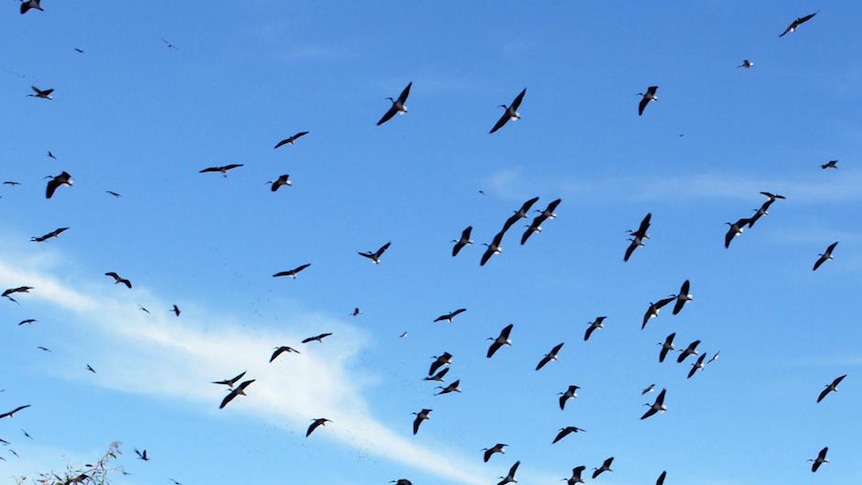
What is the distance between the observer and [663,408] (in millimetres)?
64000

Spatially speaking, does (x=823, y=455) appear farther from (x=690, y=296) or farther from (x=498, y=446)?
(x=498, y=446)

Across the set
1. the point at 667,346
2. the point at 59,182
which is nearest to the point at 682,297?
the point at 667,346

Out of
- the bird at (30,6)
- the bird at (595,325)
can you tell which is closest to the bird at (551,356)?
the bird at (595,325)

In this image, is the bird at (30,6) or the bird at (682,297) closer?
the bird at (30,6)

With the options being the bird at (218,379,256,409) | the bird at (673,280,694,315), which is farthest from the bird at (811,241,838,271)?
the bird at (218,379,256,409)

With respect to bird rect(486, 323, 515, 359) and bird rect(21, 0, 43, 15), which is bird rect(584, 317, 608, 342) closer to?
bird rect(486, 323, 515, 359)

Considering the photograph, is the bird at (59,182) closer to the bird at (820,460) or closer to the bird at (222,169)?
the bird at (222,169)

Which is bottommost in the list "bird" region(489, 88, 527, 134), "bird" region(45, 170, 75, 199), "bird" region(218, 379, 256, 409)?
"bird" region(218, 379, 256, 409)

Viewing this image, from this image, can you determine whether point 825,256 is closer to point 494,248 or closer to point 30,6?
point 494,248

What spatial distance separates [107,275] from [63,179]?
16.6 ft

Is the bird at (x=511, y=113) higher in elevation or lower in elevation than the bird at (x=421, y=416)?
higher

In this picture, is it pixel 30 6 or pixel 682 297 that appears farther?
pixel 682 297

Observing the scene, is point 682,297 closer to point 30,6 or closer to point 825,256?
point 825,256

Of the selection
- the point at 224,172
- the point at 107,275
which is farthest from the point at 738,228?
the point at 107,275
